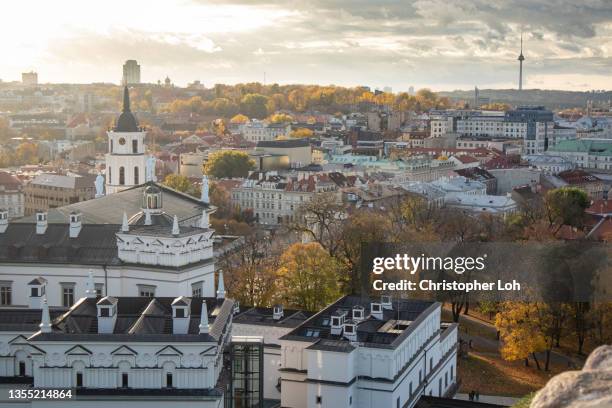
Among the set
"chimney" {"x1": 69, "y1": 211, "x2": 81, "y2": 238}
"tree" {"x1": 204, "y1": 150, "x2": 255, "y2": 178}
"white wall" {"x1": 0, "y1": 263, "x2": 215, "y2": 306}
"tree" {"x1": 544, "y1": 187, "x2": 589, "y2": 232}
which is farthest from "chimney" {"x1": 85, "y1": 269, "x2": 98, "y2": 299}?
"tree" {"x1": 204, "y1": 150, "x2": 255, "y2": 178}

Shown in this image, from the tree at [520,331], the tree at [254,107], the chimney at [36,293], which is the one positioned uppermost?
the tree at [254,107]

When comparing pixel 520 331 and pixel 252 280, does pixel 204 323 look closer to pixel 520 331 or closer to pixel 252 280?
pixel 520 331

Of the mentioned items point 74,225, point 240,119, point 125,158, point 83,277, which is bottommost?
point 83,277

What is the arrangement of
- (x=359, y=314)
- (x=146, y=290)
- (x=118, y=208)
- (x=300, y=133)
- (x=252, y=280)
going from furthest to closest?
(x=300, y=133) < (x=252, y=280) < (x=118, y=208) < (x=146, y=290) < (x=359, y=314)

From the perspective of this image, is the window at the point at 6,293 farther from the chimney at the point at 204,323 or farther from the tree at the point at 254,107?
the tree at the point at 254,107

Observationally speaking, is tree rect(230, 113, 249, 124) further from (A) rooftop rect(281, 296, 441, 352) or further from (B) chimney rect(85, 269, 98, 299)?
(B) chimney rect(85, 269, 98, 299)

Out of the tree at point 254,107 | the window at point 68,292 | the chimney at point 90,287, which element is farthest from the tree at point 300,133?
the chimney at point 90,287

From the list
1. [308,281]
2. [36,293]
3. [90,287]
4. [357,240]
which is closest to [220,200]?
[357,240]
